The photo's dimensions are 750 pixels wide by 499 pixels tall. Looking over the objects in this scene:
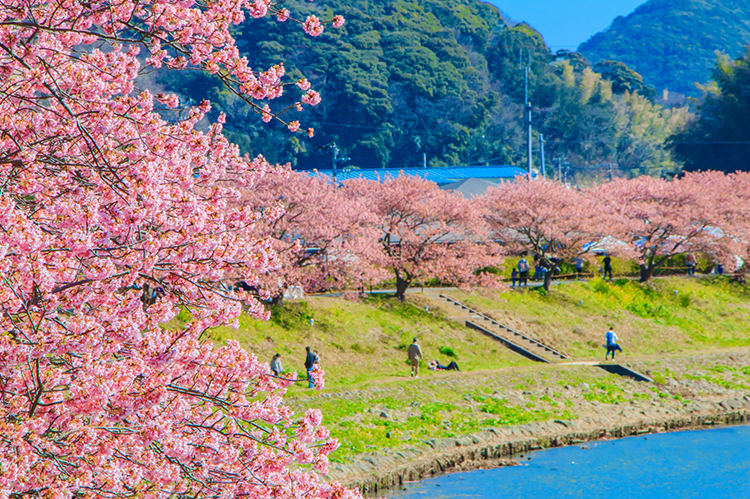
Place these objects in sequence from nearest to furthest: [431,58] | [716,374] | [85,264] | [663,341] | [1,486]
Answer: [1,486], [85,264], [716,374], [663,341], [431,58]

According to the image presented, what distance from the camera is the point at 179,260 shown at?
648cm

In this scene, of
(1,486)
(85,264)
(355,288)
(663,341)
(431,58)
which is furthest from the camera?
(431,58)

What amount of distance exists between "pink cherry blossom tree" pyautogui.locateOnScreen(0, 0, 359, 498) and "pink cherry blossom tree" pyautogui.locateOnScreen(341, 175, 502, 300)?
26.4 meters

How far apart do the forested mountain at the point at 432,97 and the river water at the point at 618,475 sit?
207 feet

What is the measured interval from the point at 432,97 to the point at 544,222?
5877 centimetres

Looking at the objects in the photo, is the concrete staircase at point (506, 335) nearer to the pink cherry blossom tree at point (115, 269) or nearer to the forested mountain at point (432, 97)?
the pink cherry blossom tree at point (115, 269)

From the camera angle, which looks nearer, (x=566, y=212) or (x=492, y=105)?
(x=566, y=212)

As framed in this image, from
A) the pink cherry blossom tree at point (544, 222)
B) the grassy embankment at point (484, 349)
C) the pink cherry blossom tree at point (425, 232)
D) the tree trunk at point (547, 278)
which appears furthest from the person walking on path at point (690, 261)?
the pink cherry blossom tree at point (425, 232)

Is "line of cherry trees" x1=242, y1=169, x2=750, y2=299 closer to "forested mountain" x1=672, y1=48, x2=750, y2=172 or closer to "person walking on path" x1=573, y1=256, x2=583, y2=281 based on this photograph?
"person walking on path" x1=573, y1=256, x2=583, y2=281

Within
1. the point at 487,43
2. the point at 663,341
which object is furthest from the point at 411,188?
the point at 487,43

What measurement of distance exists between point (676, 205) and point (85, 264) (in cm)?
4079

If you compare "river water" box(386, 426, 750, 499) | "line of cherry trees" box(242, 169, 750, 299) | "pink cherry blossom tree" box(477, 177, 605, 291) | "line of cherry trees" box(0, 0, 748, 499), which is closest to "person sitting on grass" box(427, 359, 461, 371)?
"line of cherry trees" box(242, 169, 750, 299)

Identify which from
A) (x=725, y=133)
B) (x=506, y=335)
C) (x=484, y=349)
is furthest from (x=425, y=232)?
(x=725, y=133)

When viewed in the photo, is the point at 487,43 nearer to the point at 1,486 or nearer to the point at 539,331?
the point at 539,331
